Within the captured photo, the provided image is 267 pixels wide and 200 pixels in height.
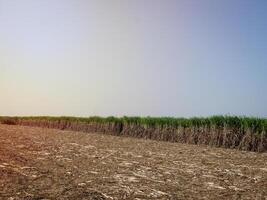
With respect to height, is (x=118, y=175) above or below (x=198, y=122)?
below

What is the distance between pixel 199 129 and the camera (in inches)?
1029

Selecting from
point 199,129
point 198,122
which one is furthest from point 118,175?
point 198,122

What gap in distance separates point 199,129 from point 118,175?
16.7 meters

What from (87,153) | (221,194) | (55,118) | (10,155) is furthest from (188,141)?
(55,118)

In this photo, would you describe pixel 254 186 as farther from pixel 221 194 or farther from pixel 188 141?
pixel 188 141

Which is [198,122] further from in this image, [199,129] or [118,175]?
[118,175]

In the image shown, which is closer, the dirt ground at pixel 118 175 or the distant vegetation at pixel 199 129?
the dirt ground at pixel 118 175

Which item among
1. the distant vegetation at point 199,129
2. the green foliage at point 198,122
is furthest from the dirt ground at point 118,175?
the green foliage at point 198,122

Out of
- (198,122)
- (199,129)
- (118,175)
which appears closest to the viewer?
(118,175)

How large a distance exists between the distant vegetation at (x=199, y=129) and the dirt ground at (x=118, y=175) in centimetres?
887

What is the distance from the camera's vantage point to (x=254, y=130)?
23.2 meters

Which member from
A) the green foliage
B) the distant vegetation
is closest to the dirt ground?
the distant vegetation

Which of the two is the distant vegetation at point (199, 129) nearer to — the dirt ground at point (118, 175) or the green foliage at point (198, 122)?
the green foliage at point (198, 122)

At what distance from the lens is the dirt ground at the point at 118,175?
27.3 feet
